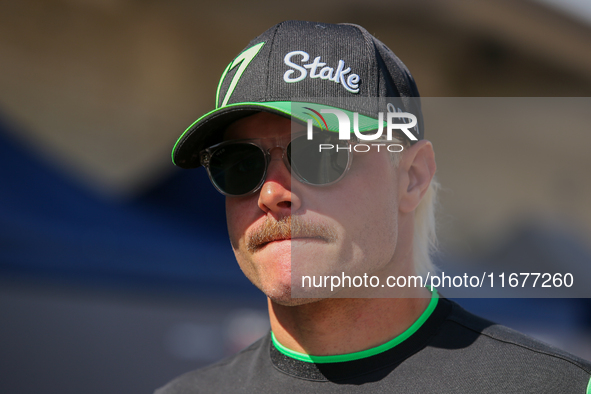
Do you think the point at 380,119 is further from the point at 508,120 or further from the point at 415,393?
the point at 508,120

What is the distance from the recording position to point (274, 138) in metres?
1.49

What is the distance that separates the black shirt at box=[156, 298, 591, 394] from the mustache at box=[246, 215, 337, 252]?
428 millimetres

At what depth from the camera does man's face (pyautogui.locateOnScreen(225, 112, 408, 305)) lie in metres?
1.39

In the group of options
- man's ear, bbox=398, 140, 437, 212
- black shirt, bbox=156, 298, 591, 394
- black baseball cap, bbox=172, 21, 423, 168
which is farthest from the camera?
man's ear, bbox=398, 140, 437, 212

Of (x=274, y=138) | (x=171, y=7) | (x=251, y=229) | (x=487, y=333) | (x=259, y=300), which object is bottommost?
(x=259, y=300)

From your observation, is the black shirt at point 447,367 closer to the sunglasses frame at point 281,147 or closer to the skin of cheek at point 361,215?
the skin of cheek at point 361,215

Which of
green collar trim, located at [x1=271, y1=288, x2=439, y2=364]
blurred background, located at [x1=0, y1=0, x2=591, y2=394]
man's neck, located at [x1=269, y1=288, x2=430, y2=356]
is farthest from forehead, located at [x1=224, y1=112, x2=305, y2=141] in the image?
blurred background, located at [x1=0, y1=0, x2=591, y2=394]

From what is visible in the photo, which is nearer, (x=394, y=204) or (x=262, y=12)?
(x=394, y=204)

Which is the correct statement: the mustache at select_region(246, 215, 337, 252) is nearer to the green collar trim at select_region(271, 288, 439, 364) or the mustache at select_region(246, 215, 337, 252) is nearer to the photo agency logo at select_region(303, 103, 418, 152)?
the photo agency logo at select_region(303, 103, 418, 152)

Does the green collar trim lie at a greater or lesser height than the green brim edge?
lesser

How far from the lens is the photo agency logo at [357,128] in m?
1.40

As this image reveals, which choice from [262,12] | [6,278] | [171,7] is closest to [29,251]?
[6,278]

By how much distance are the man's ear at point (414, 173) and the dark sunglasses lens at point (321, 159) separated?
0.92 feet

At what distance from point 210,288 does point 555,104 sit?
5547 mm
